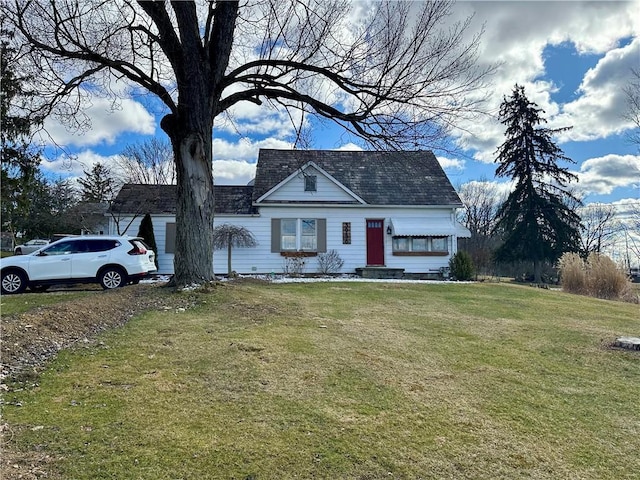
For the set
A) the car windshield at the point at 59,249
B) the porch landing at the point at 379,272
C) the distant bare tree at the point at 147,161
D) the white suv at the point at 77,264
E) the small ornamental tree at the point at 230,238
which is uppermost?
the distant bare tree at the point at 147,161

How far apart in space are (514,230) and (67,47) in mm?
27700

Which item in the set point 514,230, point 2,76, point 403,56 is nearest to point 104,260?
point 2,76

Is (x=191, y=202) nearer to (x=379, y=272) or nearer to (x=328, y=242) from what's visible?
(x=328, y=242)

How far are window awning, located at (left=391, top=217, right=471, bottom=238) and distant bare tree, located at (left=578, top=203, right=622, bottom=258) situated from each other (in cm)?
2798

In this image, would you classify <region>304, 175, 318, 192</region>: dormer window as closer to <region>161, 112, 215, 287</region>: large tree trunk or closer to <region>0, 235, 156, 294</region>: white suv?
<region>0, 235, 156, 294</region>: white suv

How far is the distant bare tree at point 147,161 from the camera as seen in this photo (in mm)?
30328

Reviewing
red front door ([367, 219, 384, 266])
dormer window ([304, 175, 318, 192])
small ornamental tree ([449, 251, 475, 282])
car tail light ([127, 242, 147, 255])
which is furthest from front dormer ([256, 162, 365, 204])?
car tail light ([127, 242, 147, 255])

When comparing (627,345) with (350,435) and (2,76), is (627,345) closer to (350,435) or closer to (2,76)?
(350,435)

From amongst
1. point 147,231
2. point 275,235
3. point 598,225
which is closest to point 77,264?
point 147,231

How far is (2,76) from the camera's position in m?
10.6

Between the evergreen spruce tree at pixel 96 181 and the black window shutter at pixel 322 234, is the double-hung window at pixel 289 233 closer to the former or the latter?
the black window shutter at pixel 322 234

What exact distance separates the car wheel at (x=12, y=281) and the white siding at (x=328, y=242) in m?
6.74

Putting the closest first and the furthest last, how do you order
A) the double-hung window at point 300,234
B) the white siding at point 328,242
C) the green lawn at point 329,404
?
1. the green lawn at point 329,404
2. the white siding at point 328,242
3. the double-hung window at point 300,234

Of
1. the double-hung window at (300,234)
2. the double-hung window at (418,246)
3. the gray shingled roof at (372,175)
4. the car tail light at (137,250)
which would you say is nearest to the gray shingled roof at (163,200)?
the gray shingled roof at (372,175)
